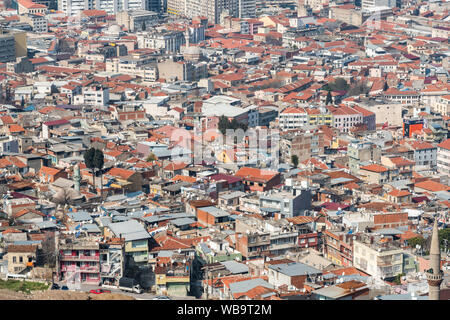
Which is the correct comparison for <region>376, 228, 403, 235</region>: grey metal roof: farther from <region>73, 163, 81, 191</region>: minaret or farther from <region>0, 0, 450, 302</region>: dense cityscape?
<region>73, 163, 81, 191</region>: minaret

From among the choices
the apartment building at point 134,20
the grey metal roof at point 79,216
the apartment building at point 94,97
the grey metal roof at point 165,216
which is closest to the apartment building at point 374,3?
the apartment building at point 134,20

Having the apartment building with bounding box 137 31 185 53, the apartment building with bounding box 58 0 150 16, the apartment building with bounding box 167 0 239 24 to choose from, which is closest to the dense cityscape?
the apartment building with bounding box 137 31 185 53

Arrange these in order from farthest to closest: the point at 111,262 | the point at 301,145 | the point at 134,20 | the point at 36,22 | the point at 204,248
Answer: the point at 134,20 → the point at 36,22 → the point at 301,145 → the point at 204,248 → the point at 111,262

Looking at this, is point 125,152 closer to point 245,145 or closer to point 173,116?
point 245,145

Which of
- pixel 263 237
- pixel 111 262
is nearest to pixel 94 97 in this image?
pixel 263 237

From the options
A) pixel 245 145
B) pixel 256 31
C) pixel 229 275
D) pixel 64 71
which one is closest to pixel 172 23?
pixel 256 31

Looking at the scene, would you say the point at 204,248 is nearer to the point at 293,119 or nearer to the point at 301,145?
the point at 301,145
